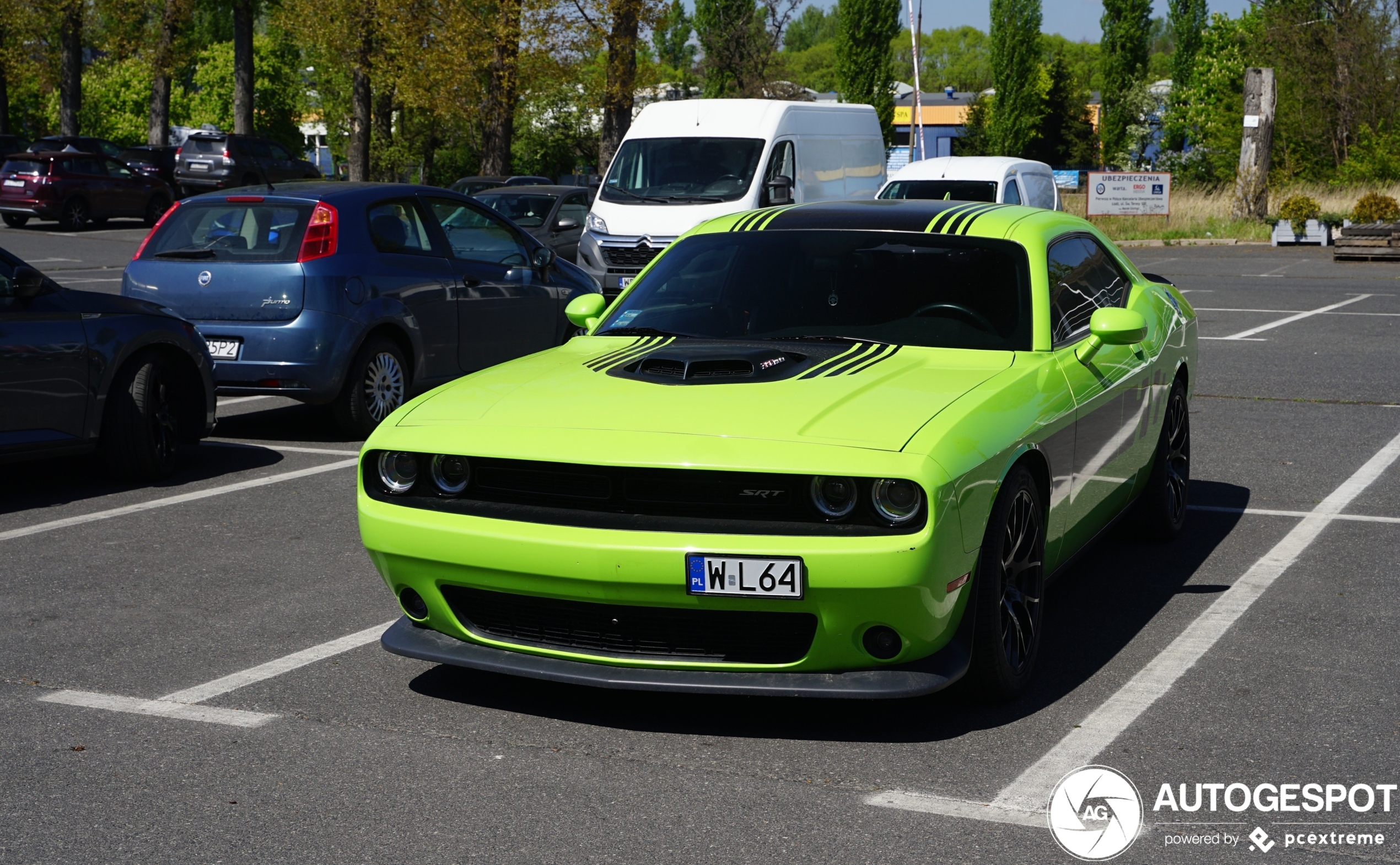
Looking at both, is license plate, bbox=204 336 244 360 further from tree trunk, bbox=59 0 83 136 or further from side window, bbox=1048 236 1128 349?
tree trunk, bbox=59 0 83 136

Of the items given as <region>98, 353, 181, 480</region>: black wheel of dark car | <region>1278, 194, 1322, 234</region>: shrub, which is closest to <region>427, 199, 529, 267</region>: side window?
<region>98, 353, 181, 480</region>: black wheel of dark car

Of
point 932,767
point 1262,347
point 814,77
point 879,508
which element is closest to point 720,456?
point 879,508

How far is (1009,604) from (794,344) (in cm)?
119

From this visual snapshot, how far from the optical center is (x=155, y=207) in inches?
1423

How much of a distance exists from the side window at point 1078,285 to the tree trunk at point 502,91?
26850 mm

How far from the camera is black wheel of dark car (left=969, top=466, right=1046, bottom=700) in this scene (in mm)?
4406

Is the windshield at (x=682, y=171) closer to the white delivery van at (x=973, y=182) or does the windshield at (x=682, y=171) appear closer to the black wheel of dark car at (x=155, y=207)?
the white delivery van at (x=973, y=182)

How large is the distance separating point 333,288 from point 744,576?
570cm

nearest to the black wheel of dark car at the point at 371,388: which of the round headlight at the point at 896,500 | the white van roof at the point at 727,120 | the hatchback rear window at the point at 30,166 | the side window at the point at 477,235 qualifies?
the side window at the point at 477,235

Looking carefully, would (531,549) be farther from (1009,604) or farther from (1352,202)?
(1352,202)

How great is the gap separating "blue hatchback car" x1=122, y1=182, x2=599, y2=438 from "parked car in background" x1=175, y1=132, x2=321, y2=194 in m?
28.2

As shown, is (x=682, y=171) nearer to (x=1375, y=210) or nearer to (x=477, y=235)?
(x=477, y=235)

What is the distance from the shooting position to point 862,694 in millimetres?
4098

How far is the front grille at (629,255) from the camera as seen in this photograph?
16344 millimetres
